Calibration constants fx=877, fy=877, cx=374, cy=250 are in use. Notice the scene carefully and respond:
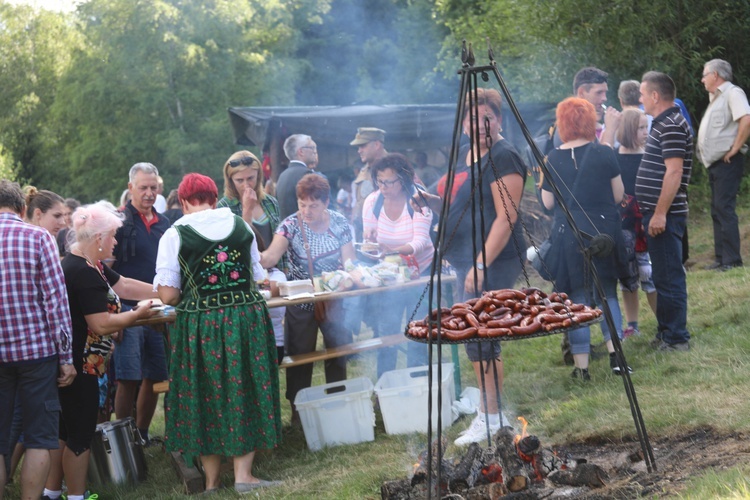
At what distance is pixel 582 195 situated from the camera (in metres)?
6.36

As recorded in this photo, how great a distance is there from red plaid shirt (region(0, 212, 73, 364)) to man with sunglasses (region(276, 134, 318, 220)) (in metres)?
3.98

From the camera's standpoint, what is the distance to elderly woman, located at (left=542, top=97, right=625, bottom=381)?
20.6ft

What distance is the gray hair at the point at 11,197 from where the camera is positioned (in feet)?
16.3

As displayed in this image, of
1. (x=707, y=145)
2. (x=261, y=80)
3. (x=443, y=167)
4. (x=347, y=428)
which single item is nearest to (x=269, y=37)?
(x=261, y=80)

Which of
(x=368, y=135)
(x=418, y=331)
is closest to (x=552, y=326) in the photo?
(x=418, y=331)

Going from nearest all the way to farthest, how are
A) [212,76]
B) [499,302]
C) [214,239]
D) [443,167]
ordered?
[499,302] < [214,239] < [443,167] < [212,76]

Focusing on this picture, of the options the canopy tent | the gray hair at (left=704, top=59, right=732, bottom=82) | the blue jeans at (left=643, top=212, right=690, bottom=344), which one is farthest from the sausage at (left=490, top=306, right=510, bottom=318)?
the canopy tent

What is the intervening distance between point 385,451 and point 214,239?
6.13ft

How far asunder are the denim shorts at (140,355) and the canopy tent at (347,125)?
711 cm

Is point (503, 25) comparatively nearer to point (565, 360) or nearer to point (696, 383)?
point (565, 360)

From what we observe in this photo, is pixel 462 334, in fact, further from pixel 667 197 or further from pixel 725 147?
pixel 725 147

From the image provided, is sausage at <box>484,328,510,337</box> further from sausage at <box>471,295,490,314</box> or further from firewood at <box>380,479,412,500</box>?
firewood at <box>380,479,412,500</box>

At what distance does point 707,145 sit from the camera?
9.15 m

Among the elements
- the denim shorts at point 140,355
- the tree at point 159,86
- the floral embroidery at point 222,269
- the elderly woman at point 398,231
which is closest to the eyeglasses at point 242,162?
the elderly woman at point 398,231
